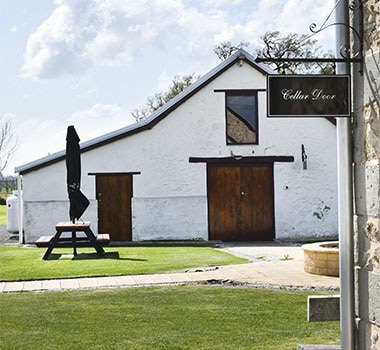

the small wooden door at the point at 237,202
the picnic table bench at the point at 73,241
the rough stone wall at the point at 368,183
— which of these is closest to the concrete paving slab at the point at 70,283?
the picnic table bench at the point at 73,241

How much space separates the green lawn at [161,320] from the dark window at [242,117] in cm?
1048

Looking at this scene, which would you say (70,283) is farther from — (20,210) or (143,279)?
(20,210)

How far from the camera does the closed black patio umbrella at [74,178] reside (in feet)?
47.7

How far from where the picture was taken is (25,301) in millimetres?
9148

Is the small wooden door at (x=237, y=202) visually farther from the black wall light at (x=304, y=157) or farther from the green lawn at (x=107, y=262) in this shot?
the green lawn at (x=107, y=262)

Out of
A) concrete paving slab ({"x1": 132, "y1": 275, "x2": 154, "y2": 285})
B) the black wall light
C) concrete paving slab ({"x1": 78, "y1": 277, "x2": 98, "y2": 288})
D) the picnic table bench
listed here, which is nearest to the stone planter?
concrete paving slab ({"x1": 132, "y1": 275, "x2": 154, "y2": 285})

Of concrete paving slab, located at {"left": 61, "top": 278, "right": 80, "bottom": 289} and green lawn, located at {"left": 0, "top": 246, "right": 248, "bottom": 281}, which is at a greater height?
green lawn, located at {"left": 0, "top": 246, "right": 248, "bottom": 281}

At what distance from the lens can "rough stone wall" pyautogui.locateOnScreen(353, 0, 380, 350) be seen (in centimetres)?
444

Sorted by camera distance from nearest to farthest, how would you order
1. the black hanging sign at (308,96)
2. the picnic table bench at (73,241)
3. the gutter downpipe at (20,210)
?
the black hanging sign at (308,96) < the picnic table bench at (73,241) < the gutter downpipe at (20,210)

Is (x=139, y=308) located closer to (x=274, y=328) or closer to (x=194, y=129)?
(x=274, y=328)

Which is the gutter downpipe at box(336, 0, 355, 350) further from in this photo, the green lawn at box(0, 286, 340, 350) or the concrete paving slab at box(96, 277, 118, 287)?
the concrete paving slab at box(96, 277, 118, 287)

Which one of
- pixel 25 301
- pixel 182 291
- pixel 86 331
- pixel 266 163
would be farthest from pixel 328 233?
pixel 86 331

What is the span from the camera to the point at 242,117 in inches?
789

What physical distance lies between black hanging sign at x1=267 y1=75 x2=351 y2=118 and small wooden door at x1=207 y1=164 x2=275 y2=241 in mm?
15233
